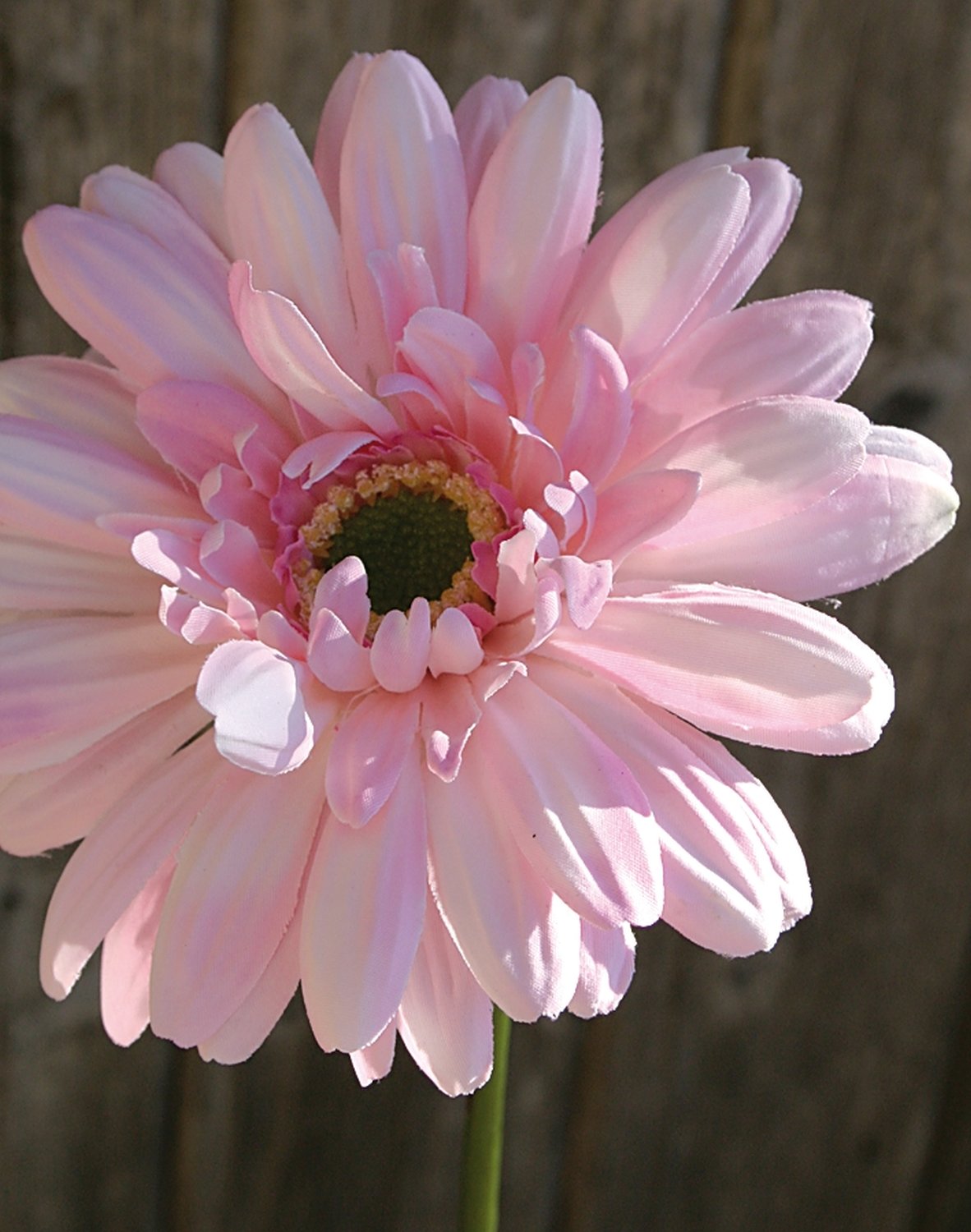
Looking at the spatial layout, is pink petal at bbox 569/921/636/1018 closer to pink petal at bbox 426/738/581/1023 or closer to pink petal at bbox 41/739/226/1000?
pink petal at bbox 426/738/581/1023

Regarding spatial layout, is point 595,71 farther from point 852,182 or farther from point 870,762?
point 870,762

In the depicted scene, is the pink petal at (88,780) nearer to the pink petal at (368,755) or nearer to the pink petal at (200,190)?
the pink petal at (368,755)

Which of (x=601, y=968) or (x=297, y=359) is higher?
(x=297, y=359)

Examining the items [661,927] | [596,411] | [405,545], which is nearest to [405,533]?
[405,545]

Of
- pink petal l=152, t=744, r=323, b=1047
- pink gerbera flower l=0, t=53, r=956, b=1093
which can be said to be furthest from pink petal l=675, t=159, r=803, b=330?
pink petal l=152, t=744, r=323, b=1047

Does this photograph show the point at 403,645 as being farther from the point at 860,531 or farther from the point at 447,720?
the point at 860,531

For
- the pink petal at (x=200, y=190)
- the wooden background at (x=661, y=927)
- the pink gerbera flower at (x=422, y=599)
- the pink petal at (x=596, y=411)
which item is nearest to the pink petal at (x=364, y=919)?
the pink gerbera flower at (x=422, y=599)

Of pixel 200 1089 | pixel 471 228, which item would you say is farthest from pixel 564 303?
pixel 200 1089
